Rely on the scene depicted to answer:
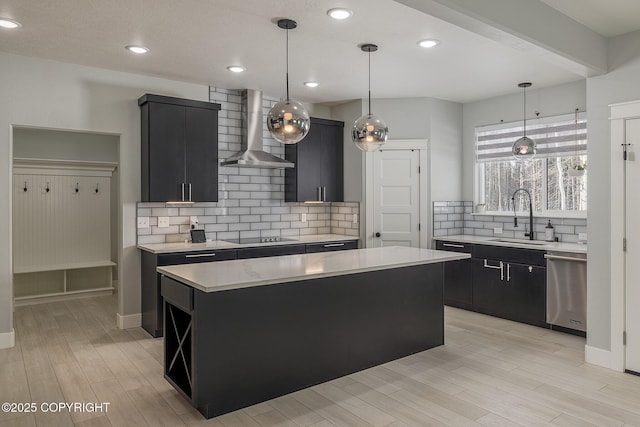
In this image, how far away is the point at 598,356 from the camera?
12.2 ft

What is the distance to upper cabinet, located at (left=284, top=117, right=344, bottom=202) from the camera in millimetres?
5934

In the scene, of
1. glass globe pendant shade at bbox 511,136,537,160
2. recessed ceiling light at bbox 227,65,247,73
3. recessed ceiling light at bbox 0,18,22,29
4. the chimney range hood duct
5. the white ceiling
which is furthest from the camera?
the chimney range hood duct

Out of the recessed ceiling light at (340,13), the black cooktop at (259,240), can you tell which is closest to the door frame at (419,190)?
the black cooktop at (259,240)

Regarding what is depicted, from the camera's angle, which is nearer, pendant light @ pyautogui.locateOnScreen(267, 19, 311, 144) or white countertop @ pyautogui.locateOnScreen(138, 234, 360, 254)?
pendant light @ pyautogui.locateOnScreen(267, 19, 311, 144)

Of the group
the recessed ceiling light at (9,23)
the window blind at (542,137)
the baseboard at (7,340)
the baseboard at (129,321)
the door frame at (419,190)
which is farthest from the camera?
the door frame at (419,190)

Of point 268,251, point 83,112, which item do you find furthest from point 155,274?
point 83,112

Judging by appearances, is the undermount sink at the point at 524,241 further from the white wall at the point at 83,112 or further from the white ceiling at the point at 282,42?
the white wall at the point at 83,112

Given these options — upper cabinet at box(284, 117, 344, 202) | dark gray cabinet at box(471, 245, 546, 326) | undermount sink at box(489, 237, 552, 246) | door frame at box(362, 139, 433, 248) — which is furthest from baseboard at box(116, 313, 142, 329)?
undermount sink at box(489, 237, 552, 246)

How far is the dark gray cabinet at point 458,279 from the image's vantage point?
5.48 meters

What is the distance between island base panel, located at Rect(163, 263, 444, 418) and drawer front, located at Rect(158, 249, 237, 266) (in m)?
1.63

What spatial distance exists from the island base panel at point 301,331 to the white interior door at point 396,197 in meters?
1.82

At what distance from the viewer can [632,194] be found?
350 centimetres

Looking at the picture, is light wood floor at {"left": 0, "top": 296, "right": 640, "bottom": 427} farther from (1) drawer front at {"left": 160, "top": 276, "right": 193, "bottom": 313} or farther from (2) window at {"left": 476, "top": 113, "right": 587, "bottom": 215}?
(2) window at {"left": 476, "top": 113, "right": 587, "bottom": 215}

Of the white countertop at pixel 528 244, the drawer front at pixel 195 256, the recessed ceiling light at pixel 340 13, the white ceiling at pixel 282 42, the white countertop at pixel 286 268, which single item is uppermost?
the white ceiling at pixel 282 42
